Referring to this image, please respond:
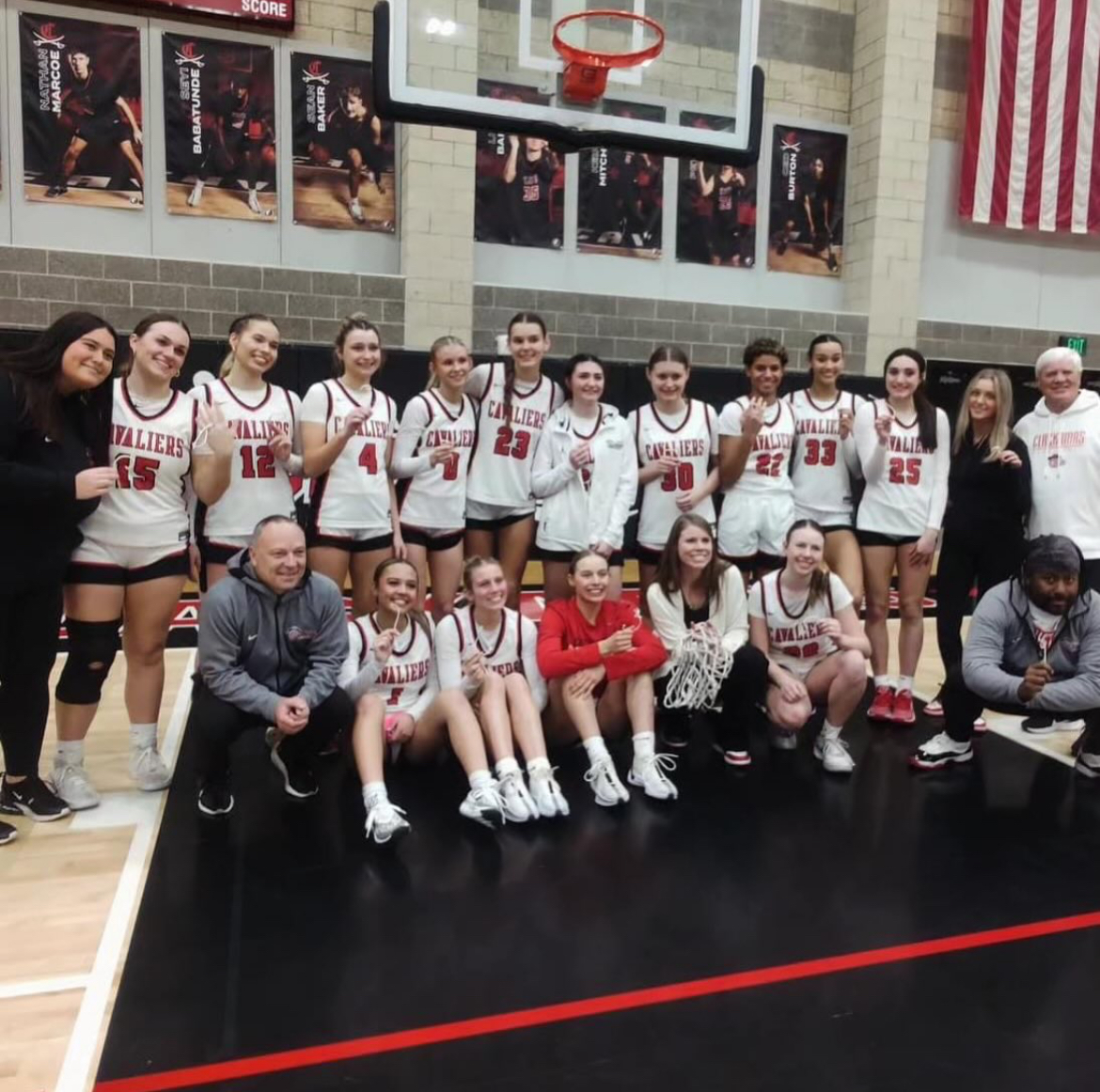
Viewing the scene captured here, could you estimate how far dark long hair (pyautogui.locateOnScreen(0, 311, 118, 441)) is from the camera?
8.55 ft

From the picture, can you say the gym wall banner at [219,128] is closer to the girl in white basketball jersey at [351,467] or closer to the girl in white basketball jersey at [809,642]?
the girl in white basketball jersey at [351,467]

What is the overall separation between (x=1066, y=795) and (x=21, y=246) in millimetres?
7101

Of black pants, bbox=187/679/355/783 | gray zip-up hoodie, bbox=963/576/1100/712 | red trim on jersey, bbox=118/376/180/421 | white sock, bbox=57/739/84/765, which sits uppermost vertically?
red trim on jersey, bbox=118/376/180/421

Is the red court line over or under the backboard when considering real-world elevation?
under

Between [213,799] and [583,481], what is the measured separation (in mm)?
1785

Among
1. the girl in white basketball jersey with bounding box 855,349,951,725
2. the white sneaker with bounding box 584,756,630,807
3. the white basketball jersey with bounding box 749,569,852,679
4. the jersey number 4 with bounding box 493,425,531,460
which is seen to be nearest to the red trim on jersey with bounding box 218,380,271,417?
the jersey number 4 with bounding box 493,425,531,460

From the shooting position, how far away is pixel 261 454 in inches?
129

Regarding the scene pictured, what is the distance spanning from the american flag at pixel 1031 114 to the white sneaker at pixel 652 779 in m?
7.42

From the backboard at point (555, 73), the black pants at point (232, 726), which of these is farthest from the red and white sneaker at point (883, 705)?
the backboard at point (555, 73)

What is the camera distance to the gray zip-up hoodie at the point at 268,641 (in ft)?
9.25

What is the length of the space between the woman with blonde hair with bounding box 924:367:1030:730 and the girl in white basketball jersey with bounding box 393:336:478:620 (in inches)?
80.4

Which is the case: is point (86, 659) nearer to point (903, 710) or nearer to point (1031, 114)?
point (903, 710)

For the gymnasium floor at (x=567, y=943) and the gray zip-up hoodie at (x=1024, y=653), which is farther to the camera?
the gray zip-up hoodie at (x=1024, y=653)

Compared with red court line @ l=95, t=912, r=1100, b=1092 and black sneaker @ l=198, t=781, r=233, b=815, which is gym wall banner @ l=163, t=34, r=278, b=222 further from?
red court line @ l=95, t=912, r=1100, b=1092
